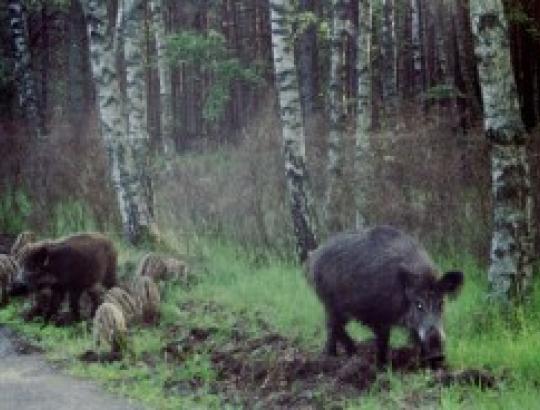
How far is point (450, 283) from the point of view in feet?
28.1

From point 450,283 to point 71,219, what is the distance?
10822mm

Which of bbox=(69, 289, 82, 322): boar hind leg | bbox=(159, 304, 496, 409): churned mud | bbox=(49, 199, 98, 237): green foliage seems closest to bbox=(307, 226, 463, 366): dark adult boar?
bbox=(159, 304, 496, 409): churned mud

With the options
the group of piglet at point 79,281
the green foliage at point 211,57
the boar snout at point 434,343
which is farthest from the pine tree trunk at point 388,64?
the boar snout at point 434,343

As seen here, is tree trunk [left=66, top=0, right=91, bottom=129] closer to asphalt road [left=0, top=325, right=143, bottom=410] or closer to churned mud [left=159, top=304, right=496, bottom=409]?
asphalt road [left=0, top=325, right=143, bottom=410]

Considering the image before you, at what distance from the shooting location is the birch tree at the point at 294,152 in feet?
44.9

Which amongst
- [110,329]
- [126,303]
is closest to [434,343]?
[110,329]

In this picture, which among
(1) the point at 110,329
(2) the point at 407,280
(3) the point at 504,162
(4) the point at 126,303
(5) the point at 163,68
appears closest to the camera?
(2) the point at 407,280

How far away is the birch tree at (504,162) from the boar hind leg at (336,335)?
5.43 feet

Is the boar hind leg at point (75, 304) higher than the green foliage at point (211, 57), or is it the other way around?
the green foliage at point (211, 57)

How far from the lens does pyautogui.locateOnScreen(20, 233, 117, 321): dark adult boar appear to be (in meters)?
12.2

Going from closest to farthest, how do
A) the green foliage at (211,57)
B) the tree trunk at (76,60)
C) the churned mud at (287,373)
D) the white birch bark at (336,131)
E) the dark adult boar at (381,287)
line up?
the churned mud at (287,373) → the dark adult boar at (381,287) → the white birch bark at (336,131) → the green foliage at (211,57) → the tree trunk at (76,60)

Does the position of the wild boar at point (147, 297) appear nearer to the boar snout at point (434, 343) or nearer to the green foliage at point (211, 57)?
the boar snout at point (434, 343)

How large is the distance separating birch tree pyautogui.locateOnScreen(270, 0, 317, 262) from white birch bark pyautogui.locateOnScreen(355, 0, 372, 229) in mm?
765

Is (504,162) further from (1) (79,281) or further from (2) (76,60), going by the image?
(2) (76,60)
